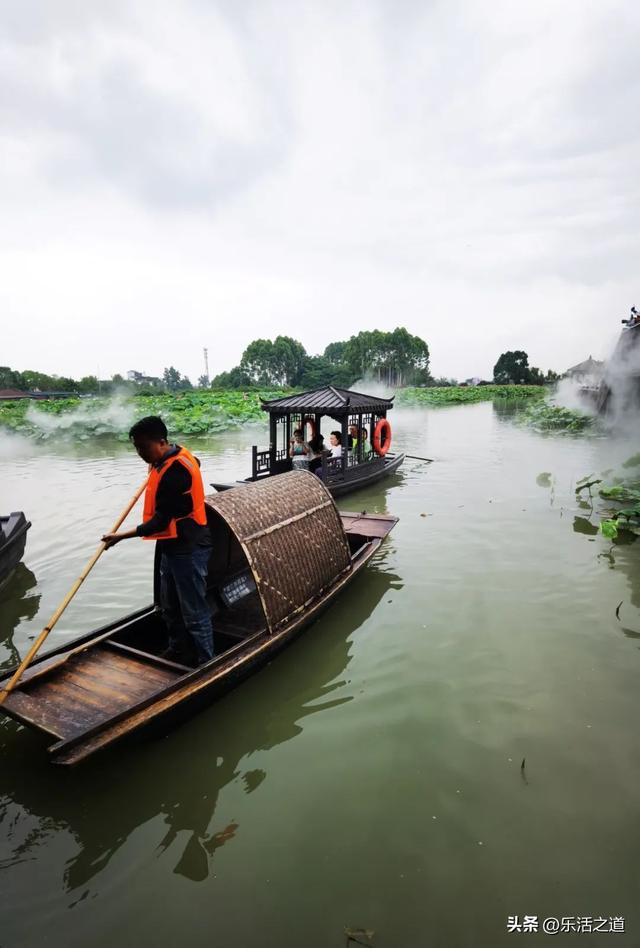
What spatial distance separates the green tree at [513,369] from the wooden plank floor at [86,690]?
8237 cm

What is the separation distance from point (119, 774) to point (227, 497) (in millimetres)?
2403

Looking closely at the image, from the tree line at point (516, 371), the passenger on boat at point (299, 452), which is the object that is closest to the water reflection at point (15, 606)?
the passenger on boat at point (299, 452)

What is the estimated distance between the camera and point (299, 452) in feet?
34.0

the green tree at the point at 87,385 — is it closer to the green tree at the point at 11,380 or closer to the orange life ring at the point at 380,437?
the green tree at the point at 11,380

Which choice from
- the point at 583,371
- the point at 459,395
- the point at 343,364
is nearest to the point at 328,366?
the point at 343,364

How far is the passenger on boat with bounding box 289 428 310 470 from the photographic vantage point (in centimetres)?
1016

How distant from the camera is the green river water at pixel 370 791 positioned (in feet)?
8.34

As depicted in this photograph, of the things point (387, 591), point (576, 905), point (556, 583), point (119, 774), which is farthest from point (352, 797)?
point (556, 583)

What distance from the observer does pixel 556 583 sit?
632 cm

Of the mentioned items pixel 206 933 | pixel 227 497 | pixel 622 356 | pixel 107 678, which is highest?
pixel 622 356

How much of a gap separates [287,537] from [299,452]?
554 cm

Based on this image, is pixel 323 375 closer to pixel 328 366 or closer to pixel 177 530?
pixel 328 366

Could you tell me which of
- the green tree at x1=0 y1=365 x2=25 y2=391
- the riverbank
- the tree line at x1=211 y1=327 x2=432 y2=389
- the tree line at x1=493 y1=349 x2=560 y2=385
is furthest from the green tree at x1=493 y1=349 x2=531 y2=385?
the green tree at x1=0 y1=365 x2=25 y2=391

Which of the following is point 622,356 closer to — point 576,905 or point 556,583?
point 556,583
